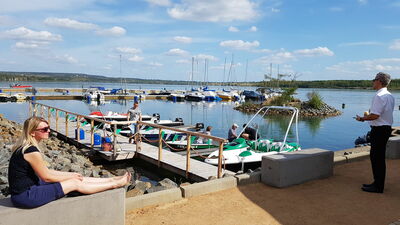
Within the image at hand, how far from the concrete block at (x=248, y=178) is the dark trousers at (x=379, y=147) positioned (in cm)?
218

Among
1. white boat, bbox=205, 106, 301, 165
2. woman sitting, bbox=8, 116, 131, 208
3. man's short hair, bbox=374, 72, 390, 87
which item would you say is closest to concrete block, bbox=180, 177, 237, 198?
woman sitting, bbox=8, 116, 131, 208

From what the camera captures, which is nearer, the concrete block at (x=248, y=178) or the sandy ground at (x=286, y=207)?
the sandy ground at (x=286, y=207)

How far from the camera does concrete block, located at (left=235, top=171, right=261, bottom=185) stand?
650cm

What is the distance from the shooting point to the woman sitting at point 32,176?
3.62 metres

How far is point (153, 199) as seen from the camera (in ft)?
17.6

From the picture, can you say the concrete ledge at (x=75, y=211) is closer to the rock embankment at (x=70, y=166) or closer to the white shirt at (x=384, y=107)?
the rock embankment at (x=70, y=166)

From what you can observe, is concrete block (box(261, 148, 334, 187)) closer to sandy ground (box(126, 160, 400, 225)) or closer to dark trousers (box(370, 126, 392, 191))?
sandy ground (box(126, 160, 400, 225))

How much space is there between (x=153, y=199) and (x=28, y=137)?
2309 mm

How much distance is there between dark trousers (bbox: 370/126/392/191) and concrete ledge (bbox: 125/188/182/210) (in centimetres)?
359

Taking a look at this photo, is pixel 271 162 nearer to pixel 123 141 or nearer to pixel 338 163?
pixel 338 163

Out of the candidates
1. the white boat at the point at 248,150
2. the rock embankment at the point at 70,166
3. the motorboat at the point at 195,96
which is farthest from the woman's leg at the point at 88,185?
the motorboat at the point at 195,96

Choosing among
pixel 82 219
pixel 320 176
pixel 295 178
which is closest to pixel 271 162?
pixel 295 178

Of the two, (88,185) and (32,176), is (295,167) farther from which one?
(32,176)

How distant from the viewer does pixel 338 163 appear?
8312 millimetres
